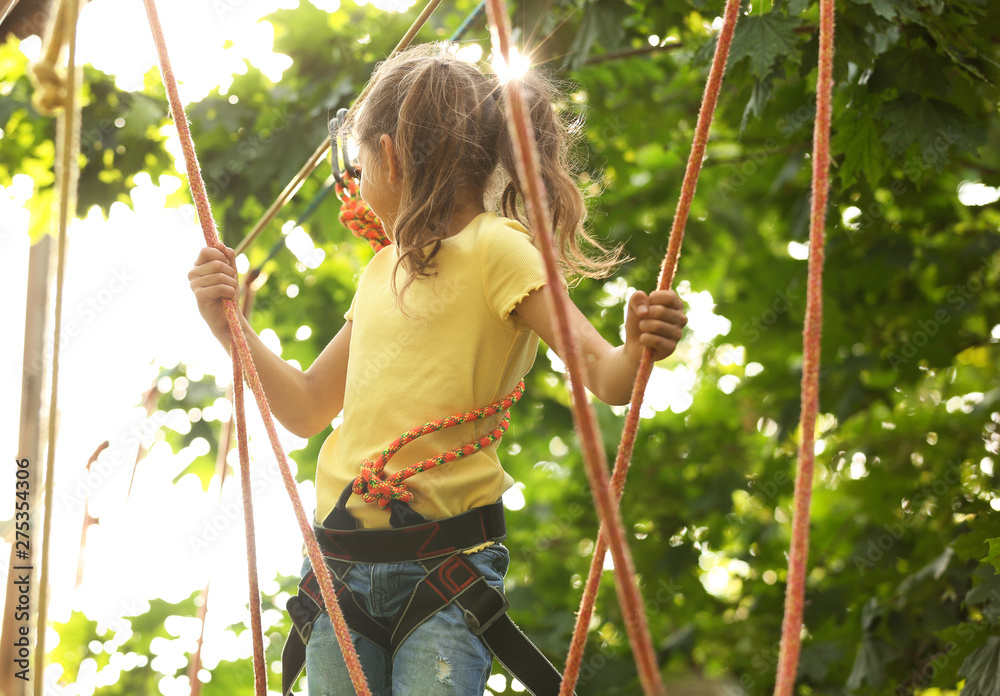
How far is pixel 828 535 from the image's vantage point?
4164mm

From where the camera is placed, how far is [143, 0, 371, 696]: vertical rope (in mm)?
983

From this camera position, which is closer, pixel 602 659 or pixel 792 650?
pixel 792 650

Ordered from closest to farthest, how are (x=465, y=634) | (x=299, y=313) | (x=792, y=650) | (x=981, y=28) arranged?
(x=792, y=650)
(x=465, y=634)
(x=981, y=28)
(x=299, y=313)

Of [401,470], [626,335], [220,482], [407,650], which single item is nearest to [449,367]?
[401,470]

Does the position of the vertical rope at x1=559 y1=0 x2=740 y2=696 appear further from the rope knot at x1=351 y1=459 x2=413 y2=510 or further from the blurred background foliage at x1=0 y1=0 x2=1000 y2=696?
the blurred background foliage at x1=0 y1=0 x2=1000 y2=696

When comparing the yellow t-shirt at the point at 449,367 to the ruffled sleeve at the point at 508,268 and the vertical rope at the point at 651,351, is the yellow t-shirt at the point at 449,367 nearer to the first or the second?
the ruffled sleeve at the point at 508,268

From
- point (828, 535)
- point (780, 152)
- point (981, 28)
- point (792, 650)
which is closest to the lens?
point (792, 650)

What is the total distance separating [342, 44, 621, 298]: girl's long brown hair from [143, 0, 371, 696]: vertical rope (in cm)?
24

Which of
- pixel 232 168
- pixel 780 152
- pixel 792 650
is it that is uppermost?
pixel 232 168

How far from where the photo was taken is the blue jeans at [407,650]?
1121 millimetres

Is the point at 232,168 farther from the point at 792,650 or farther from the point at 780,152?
the point at 792,650

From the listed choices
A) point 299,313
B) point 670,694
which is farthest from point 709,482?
point 670,694

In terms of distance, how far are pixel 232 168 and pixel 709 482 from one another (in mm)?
2247

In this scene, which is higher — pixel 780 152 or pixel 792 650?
pixel 780 152
